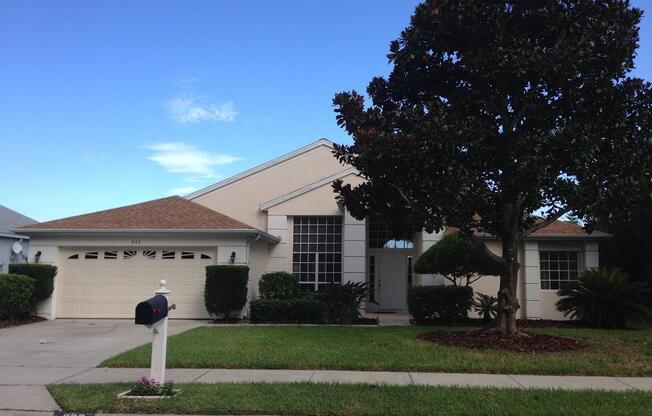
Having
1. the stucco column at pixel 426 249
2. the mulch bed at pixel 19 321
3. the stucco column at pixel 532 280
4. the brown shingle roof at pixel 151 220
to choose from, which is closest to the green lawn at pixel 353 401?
the mulch bed at pixel 19 321

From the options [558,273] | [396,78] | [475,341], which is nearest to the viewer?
[475,341]

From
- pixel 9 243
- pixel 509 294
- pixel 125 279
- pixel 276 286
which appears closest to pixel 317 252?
pixel 276 286

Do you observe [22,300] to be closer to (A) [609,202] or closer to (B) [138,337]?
(B) [138,337]

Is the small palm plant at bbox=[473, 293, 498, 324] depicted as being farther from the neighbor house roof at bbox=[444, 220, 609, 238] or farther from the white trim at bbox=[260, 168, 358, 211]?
the white trim at bbox=[260, 168, 358, 211]

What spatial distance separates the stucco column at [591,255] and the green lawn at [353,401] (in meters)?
10.9

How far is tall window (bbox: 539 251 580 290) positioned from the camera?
17.9 metres

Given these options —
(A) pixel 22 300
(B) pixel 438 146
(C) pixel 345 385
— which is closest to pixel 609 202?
(B) pixel 438 146

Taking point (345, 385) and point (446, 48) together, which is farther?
point (446, 48)

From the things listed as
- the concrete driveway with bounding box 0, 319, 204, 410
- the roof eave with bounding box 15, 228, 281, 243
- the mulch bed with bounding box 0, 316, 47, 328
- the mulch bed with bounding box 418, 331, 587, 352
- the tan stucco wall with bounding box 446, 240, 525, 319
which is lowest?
the concrete driveway with bounding box 0, 319, 204, 410

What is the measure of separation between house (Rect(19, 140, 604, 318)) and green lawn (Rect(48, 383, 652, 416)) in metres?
9.25

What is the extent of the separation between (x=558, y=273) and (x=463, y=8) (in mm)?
10244

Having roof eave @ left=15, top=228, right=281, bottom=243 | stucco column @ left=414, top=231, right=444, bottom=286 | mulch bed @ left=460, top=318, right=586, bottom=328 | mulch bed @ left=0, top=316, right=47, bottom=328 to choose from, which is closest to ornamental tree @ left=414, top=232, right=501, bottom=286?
mulch bed @ left=460, top=318, right=586, bottom=328

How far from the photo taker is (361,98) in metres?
11.6

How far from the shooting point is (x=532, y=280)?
17547 millimetres
